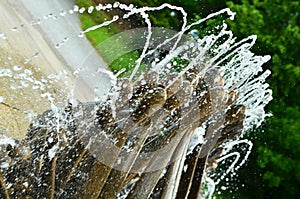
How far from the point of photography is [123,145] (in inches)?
88.4

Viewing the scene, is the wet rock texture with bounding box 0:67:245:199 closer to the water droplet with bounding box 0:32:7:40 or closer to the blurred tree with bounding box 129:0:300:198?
the water droplet with bounding box 0:32:7:40

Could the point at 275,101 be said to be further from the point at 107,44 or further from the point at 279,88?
the point at 107,44

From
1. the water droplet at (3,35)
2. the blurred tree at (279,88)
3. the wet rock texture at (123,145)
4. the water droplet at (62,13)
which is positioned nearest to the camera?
the wet rock texture at (123,145)

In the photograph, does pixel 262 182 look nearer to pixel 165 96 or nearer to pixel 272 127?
pixel 272 127

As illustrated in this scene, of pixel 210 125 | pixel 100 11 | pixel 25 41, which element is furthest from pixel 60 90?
pixel 100 11

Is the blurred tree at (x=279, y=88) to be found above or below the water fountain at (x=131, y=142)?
below

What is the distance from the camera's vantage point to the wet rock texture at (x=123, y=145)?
2248 millimetres

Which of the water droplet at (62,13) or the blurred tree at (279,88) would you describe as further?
the blurred tree at (279,88)

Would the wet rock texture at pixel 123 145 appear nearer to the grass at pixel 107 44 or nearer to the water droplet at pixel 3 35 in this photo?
the water droplet at pixel 3 35

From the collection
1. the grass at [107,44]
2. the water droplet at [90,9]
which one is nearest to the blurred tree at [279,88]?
the grass at [107,44]

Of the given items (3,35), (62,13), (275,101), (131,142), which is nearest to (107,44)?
(62,13)

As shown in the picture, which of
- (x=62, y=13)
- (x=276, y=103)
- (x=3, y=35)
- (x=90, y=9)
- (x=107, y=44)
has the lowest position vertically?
(x=276, y=103)

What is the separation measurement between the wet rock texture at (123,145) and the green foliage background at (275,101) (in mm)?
4980

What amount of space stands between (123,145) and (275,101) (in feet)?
18.5
